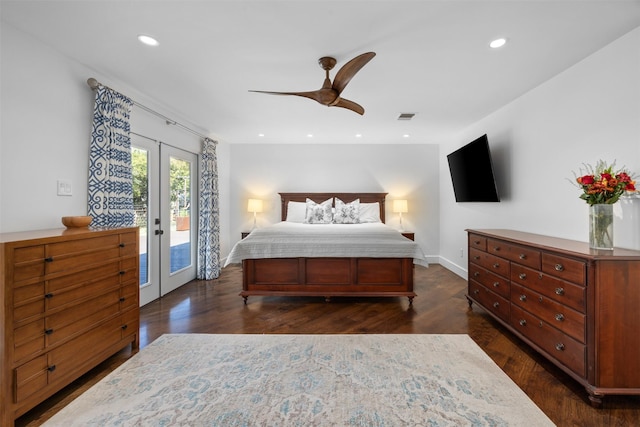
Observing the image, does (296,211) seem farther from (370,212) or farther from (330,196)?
(370,212)

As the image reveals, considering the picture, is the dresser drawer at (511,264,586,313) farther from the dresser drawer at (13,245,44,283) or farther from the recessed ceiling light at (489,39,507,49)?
the dresser drawer at (13,245,44,283)

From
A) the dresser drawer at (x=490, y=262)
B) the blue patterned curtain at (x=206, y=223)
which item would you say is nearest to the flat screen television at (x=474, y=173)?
the dresser drawer at (x=490, y=262)

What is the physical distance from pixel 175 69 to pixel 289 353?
9.35ft

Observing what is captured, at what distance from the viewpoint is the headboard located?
19.0 ft

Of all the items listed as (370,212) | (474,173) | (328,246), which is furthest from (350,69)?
(370,212)

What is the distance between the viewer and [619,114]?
2238 millimetres

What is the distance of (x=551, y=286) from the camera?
218 centimetres

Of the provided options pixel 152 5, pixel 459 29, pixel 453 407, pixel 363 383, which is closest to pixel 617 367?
pixel 453 407

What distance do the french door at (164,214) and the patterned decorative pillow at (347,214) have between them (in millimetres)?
2509

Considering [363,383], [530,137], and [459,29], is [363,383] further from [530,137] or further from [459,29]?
[530,137]

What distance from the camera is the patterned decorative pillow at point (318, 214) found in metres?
5.20

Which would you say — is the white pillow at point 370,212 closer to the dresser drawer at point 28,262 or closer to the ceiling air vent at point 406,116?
the ceiling air vent at point 406,116

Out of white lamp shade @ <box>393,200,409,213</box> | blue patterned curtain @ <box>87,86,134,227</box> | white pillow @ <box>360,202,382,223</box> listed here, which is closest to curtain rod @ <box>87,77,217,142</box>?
blue patterned curtain @ <box>87,86,134,227</box>

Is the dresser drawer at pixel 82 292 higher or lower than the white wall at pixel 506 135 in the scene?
lower
